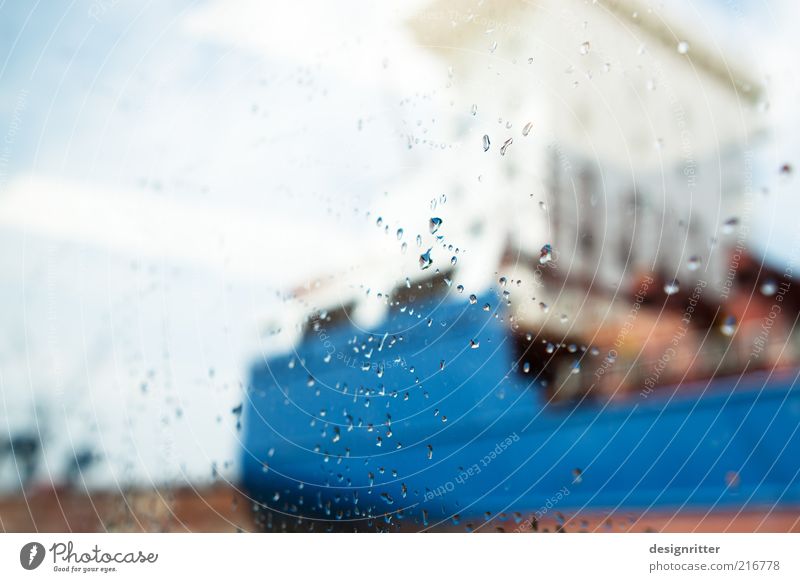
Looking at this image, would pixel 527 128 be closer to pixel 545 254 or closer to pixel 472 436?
pixel 545 254

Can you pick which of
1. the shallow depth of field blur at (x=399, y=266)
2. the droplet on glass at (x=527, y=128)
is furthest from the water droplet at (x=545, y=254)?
the droplet on glass at (x=527, y=128)

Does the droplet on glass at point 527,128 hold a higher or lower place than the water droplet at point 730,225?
higher

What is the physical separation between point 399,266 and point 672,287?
25 centimetres

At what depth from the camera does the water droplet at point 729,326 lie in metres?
0.60

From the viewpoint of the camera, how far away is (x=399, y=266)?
0.69 meters

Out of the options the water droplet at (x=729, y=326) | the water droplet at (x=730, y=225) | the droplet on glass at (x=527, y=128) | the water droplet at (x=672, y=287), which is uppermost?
the droplet on glass at (x=527, y=128)

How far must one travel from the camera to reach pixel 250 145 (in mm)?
755

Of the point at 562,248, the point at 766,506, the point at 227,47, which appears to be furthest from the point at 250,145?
the point at 766,506

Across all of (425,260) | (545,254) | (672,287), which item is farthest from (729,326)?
(425,260)

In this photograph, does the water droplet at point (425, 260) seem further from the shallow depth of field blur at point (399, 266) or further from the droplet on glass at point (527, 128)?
the droplet on glass at point (527, 128)

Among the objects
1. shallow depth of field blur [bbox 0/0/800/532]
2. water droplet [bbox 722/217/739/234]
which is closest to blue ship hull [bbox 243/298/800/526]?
shallow depth of field blur [bbox 0/0/800/532]

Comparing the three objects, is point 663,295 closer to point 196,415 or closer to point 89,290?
point 196,415
